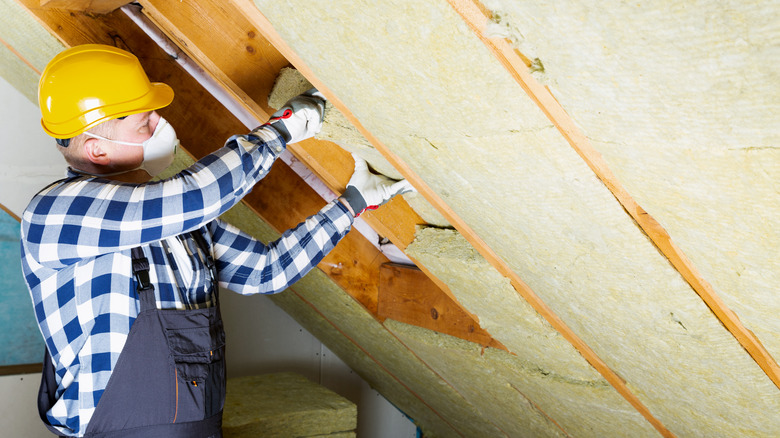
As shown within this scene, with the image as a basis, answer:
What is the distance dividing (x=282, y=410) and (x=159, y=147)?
5.58ft

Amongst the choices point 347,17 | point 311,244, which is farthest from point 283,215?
point 347,17

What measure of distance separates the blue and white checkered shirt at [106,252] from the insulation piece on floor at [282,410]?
4.37 ft

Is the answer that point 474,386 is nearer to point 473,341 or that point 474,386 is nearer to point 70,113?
point 473,341

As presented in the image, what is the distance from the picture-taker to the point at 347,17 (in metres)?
1.16

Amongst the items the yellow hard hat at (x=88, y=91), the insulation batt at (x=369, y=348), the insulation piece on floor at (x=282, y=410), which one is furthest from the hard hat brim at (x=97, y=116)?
the insulation piece on floor at (x=282, y=410)

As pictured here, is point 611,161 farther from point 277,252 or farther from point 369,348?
point 369,348

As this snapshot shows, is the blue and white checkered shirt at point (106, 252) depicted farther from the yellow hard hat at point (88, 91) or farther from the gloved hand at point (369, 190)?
the gloved hand at point (369, 190)

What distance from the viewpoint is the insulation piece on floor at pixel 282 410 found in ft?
9.36

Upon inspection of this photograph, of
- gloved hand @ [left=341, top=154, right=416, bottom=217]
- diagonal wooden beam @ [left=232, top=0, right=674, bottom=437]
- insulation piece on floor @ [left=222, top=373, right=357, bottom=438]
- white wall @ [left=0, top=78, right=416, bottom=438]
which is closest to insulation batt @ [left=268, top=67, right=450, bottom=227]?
gloved hand @ [left=341, top=154, right=416, bottom=217]

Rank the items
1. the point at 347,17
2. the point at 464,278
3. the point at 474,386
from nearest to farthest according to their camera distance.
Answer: the point at 347,17
the point at 464,278
the point at 474,386

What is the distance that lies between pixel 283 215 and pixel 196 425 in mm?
1026

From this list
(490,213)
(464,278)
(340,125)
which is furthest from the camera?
(464,278)

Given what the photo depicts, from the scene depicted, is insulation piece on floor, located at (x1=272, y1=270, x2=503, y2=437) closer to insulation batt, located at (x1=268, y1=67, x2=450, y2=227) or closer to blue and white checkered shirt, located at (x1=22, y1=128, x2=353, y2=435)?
insulation batt, located at (x1=268, y1=67, x2=450, y2=227)

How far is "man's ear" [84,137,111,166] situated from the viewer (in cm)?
159
